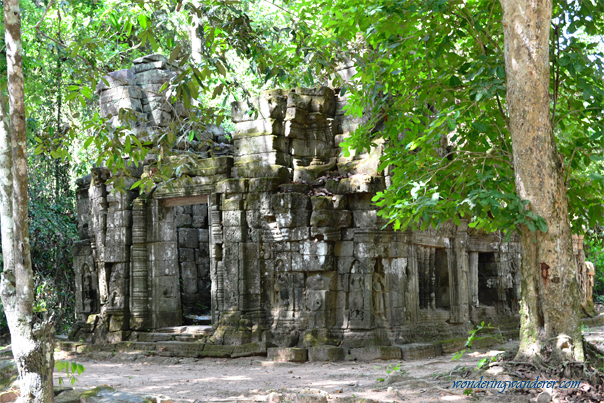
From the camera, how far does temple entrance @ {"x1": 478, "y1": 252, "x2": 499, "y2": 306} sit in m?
14.7

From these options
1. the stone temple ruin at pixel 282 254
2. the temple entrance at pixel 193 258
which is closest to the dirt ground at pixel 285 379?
the stone temple ruin at pixel 282 254

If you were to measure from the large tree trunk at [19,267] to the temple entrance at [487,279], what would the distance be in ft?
37.0

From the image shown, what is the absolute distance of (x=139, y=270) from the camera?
12672mm

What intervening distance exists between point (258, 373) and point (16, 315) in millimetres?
5267

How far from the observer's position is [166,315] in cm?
1279

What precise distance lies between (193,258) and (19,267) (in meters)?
10.4

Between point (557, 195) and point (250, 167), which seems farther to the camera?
point (250, 167)

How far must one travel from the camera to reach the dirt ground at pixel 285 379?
696 cm

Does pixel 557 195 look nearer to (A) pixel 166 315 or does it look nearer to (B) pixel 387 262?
(B) pixel 387 262

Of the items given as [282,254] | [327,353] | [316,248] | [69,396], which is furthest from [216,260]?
[69,396]


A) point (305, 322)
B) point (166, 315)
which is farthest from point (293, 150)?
point (166, 315)

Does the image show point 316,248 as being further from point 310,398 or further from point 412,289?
point 310,398

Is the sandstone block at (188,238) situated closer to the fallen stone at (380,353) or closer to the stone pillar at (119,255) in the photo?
the stone pillar at (119,255)

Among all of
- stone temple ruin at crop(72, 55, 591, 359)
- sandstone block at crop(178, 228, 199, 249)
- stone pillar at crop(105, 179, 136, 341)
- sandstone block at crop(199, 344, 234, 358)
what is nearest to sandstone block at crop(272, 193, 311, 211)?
stone temple ruin at crop(72, 55, 591, 359)
